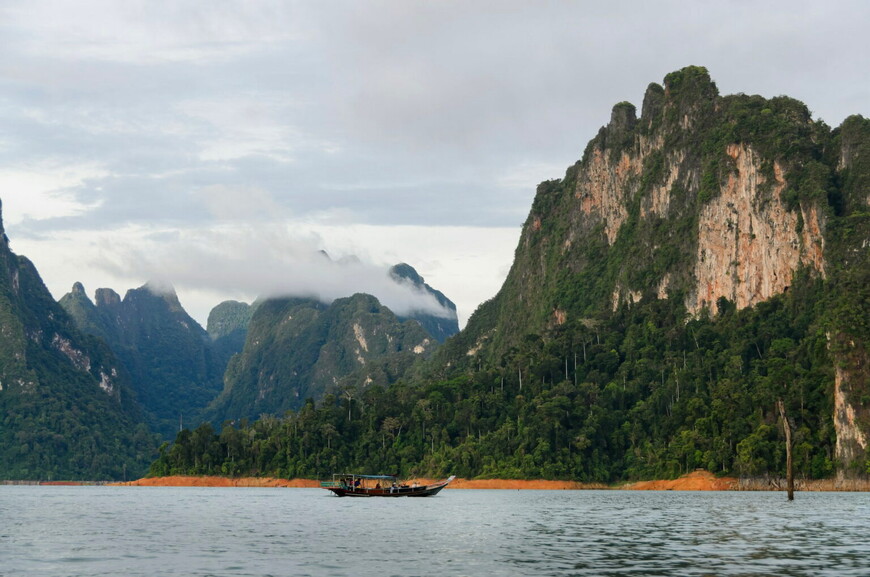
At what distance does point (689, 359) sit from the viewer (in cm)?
16788

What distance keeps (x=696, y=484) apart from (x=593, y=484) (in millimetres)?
21230

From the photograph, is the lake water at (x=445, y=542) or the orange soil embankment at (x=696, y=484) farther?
the orange soil embankment at (x=696, y=484)

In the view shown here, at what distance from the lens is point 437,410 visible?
18038cm

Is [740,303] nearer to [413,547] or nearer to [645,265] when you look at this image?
[645,265]

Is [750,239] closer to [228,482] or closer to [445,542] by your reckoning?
[228,482]

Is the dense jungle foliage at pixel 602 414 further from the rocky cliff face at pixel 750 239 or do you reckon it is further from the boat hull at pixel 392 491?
the boat hull at pixel 392 491

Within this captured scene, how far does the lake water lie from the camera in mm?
37344

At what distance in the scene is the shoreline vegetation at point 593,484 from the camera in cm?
12131

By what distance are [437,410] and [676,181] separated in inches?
2504

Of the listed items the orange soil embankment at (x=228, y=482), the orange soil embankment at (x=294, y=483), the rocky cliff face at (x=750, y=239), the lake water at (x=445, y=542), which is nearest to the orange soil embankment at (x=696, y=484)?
the orange soil embankment at (x=294, y=483)

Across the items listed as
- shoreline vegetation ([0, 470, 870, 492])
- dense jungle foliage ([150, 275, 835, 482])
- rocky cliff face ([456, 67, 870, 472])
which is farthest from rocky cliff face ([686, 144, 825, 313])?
shoreline vegetation ([0, 470, 870, 492])

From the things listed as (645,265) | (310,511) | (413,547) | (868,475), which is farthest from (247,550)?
(645,265)

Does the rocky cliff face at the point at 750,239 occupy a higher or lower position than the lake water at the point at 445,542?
higher

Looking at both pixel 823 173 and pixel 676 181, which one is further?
pixel 676 181
